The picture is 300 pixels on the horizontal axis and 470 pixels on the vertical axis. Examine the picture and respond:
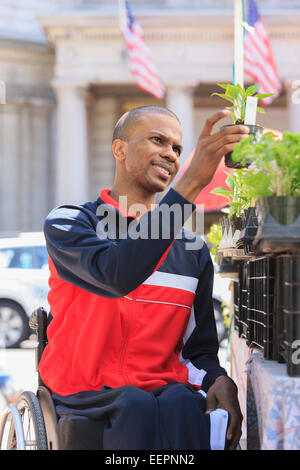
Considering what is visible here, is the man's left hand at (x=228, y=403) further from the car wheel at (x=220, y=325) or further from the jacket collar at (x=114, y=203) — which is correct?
the car wheel at (x=220, y=325)

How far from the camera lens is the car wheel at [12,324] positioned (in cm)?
945

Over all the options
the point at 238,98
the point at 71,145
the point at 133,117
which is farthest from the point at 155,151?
the point at 71,145

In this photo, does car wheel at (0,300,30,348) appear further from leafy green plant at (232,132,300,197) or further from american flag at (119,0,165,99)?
leafy green plant at (232,132,300,197)

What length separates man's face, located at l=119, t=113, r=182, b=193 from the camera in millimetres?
2340

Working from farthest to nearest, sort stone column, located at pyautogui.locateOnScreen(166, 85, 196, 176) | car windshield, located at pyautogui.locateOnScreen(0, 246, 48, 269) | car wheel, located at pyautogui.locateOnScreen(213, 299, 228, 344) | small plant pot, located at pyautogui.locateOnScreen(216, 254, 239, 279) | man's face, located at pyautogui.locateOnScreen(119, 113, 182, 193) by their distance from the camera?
stone column, located at pyautogui.locateOnScreen(166, 85, 196, 176), car windshield, located at pyautogui.locateOnScreen(0, 246, 48, 269), car wheel, located at pyautogui.locateOnScreen(213, 299, 228, 344), small plant pot, located at pyautogui.locateOnScreen(216, 254, 239, 279), man's face, located at pyautogui.locateOnScreen(119, 113, 182, 193)

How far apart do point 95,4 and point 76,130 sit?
14.8 feet

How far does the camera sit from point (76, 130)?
678 inches

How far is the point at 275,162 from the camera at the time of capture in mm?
1688

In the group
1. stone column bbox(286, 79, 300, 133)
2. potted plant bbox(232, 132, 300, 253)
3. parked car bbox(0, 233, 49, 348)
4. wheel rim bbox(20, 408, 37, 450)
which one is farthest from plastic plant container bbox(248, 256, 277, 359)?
stone column bbox(286, 79, 300, 133)

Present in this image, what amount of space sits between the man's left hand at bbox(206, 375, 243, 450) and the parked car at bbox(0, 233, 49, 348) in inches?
295

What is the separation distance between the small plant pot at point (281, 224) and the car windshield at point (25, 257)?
825 centimetres

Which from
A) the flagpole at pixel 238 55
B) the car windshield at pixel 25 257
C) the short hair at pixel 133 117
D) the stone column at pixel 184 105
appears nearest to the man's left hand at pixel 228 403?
the short hair at pixel 133 117

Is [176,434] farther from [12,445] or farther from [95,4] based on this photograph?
[95,4]

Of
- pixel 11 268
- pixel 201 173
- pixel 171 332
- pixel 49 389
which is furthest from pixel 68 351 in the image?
pixel 11 268
